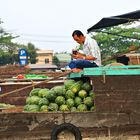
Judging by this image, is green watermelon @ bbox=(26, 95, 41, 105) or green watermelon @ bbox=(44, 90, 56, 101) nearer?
green watermelon @ bbox=(44, 90, 56, 101)

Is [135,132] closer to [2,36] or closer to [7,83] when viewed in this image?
[7,83]

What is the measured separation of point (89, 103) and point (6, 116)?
44.9 inches

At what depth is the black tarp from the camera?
7234 mm

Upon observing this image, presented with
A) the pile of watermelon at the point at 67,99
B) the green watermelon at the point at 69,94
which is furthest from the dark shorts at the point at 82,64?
the green watermelon at the point at 69,94

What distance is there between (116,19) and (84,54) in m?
1.13

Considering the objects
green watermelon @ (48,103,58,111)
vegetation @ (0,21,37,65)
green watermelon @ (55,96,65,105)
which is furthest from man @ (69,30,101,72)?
vegetation @ (0,21,37,65)

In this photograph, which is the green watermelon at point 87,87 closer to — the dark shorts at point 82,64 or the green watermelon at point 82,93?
the green watermelon at point 82,93

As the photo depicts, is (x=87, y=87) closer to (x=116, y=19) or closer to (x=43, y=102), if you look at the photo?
(x=43, y=102)

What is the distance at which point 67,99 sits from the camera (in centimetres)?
611

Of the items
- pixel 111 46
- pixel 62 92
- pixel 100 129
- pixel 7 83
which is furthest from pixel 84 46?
pixel 111 46

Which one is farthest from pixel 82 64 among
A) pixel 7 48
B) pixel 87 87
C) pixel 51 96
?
pixel 7 48

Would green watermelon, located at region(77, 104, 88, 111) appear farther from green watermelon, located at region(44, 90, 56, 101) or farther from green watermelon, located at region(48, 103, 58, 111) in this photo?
green watermelon, located at region(44, 90, 56, 101)

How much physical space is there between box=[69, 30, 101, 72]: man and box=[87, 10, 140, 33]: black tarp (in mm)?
680

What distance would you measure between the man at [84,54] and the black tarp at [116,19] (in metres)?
0.68
